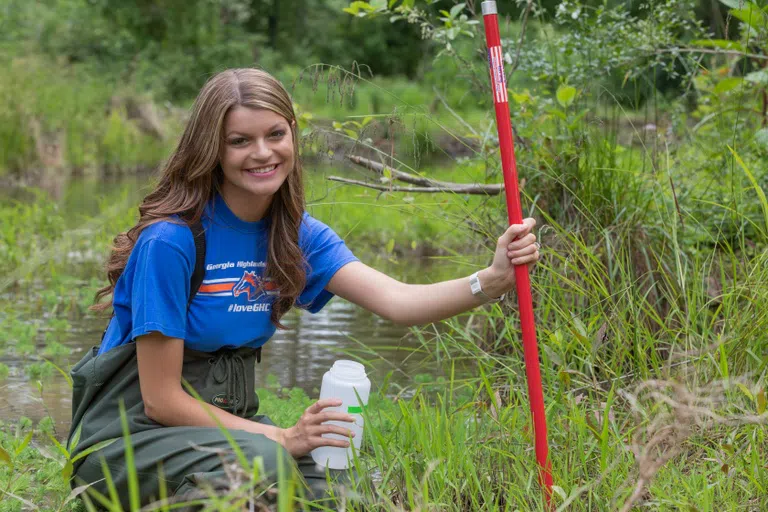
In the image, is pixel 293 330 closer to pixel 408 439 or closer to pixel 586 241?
pixel 586 241

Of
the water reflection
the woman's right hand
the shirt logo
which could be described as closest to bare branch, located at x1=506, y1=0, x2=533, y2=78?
the water reflection

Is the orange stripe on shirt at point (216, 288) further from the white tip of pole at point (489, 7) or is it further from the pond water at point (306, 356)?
the white tip of pole at point (489, 7)

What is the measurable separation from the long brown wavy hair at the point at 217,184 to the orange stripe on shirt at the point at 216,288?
0.13 m

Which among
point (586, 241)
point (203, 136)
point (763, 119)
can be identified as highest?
point (203, 136)

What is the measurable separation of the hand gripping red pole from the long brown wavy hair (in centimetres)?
65

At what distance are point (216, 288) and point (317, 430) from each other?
0.52 m

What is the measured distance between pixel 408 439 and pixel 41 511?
3.43 feet

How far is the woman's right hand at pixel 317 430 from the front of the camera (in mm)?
2617

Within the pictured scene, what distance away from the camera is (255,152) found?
9.17ft

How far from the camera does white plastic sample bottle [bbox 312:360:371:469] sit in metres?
2.71

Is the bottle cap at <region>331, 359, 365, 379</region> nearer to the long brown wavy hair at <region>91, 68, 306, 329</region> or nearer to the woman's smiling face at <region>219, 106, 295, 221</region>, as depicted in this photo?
the long brown wavy hair at <region>91, 68, 306, 329</region>

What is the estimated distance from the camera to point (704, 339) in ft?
10.2

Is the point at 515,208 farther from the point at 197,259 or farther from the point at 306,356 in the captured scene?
the point at 306,356

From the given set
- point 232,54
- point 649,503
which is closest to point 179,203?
point 649,503
